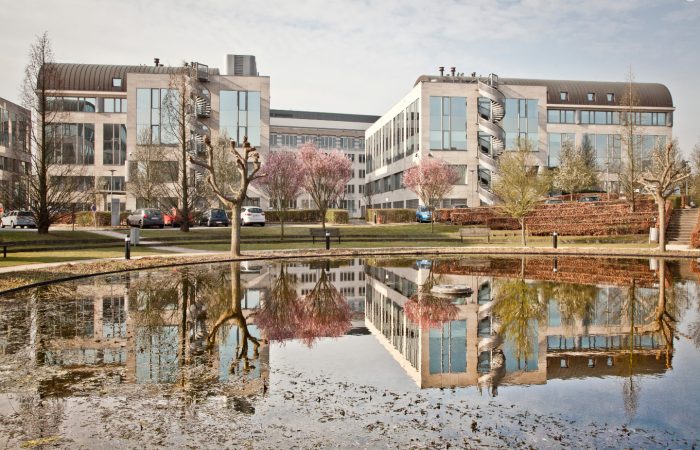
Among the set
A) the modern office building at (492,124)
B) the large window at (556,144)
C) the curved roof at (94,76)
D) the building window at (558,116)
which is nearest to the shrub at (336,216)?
the modern office building at (492,124)

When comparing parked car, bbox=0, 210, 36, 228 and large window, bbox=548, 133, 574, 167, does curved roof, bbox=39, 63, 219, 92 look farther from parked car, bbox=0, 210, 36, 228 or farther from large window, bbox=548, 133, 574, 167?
large window, bbox=548, 133, 574, 167

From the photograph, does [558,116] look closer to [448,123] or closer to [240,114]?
[448,123]

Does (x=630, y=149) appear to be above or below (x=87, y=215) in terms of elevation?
above

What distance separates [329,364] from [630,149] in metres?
42.2

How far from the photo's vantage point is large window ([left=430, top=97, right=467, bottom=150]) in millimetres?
63656

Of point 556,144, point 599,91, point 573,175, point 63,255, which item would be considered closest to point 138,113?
point 63,255

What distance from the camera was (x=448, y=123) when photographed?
6384cm

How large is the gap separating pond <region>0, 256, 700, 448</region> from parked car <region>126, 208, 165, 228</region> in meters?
29.7

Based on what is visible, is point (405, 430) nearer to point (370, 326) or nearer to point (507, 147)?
point (370, 326)

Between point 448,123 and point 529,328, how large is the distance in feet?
182

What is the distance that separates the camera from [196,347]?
9.13 meters

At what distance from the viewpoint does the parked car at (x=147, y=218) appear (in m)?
44.7

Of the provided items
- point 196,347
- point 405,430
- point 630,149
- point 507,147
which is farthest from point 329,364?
point 507,147

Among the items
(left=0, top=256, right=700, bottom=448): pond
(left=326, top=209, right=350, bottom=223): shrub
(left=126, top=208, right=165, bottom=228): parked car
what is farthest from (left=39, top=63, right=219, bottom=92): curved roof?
(left=0, top=256, right=700, bottom=448): pond
